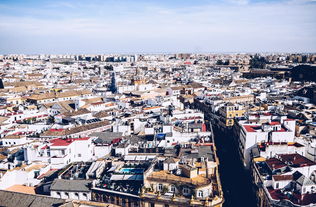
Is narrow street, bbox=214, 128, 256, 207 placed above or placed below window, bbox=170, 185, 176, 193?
below

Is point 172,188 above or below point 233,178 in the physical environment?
above

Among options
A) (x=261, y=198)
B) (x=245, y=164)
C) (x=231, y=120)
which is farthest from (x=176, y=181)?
(x=231, y=120)

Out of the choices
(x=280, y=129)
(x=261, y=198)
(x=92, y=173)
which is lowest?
(x=261, y=198)

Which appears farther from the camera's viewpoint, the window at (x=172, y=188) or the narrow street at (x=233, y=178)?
the narrow street at (x=233, y=178)

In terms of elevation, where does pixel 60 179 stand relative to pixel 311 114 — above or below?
below

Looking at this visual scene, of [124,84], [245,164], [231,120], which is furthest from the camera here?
[124,84]

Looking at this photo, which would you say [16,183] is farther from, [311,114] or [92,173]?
[311,114]

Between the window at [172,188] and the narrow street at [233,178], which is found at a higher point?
the window at [172,188]

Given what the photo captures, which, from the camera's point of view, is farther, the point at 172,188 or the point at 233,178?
the point at 233,178
